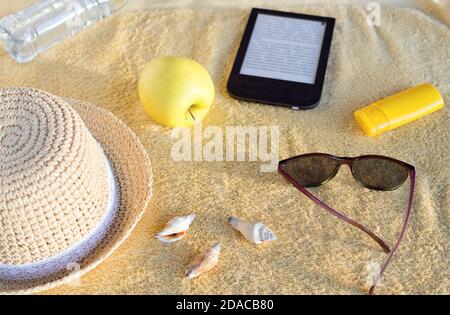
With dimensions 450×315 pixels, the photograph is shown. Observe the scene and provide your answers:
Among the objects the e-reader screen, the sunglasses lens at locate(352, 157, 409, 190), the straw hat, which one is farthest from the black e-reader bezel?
the straw hat

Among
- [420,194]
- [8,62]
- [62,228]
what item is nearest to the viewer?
[62,228]

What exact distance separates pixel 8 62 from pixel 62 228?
37cm

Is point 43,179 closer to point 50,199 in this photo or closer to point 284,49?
point 50,199

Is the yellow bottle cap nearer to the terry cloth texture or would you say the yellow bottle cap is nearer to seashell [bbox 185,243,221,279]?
the terry cloth texture

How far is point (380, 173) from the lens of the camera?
2.33ft

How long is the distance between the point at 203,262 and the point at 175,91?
0.70ft

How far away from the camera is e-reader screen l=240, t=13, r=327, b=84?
83cm

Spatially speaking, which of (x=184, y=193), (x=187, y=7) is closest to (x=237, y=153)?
(x=184, y=193)

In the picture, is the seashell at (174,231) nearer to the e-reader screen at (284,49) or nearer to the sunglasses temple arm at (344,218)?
→ the sunglasses temple arm at (344,218)

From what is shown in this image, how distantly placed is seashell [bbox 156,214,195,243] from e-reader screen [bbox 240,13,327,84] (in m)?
0.26

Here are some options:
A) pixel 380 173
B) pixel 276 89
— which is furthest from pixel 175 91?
pixel 380 173

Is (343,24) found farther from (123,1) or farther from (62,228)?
(62,228)

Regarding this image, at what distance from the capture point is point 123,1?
95 cm
